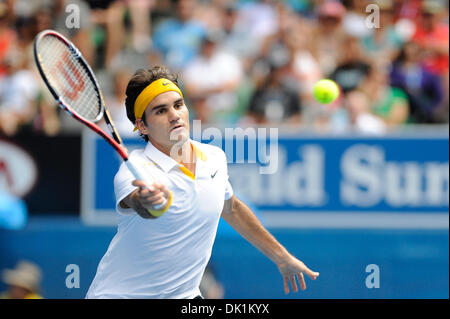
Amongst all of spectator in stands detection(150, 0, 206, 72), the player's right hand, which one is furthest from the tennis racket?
spectator in stands detection(150, 0, 206, 72)

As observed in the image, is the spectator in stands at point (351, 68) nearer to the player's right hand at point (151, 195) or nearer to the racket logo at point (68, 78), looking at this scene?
the racket logo at point (68, 78)

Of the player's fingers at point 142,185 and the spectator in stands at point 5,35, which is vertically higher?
the spectator in stands at point 5,35

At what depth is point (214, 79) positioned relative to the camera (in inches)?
360

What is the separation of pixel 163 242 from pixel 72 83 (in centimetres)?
100

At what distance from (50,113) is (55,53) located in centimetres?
487

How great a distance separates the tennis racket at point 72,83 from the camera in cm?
413

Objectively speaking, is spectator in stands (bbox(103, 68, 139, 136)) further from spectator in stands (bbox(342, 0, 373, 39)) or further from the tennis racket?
the tennis racket

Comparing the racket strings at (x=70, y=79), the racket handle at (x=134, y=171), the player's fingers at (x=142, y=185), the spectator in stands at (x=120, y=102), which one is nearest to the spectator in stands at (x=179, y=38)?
the spectator in stands at (x=120, y=102)

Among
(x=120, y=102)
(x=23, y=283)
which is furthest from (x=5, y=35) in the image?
(x=23, y=283)

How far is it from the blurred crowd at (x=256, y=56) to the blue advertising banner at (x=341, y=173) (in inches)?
9.5

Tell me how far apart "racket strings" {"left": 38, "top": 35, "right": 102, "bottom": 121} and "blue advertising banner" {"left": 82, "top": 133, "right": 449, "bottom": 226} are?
337 cm

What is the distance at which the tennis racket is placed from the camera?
4.13 meters

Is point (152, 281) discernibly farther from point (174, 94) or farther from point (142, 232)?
point (174, 94)
